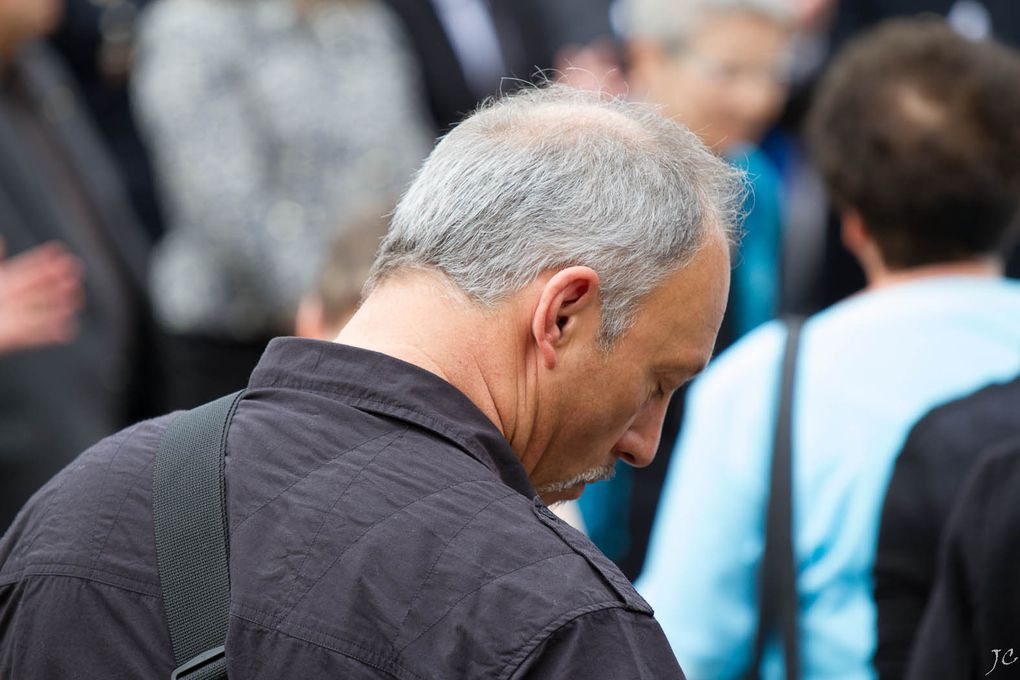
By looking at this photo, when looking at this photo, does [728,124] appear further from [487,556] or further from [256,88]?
[487,556]

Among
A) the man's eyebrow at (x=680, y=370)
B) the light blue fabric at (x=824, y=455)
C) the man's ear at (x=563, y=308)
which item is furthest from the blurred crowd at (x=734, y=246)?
the man's ear at (x=563, y=308)

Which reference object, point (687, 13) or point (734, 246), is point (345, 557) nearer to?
point (734, 246)

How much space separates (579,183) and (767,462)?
1046mm

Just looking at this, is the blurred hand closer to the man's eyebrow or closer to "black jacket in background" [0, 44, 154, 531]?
"black jacket in background" [0, 44, 154, 531]

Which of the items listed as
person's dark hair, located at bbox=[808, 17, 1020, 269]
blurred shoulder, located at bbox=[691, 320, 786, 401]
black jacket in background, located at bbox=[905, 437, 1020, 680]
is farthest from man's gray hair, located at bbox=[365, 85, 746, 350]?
person's dark hair, located at bbox=[808, 17, 1020, 269]

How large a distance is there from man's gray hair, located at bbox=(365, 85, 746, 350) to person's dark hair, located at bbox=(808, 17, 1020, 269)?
1.05m

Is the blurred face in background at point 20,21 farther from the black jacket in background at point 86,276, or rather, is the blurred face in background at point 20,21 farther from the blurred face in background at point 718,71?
the blurred face in background at point 718,71

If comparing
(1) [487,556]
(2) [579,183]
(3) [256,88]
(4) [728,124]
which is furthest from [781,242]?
(1) [487,556]

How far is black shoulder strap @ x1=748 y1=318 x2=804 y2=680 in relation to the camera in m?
2.40

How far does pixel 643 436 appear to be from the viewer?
1.80 metres

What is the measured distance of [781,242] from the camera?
14.7 feet

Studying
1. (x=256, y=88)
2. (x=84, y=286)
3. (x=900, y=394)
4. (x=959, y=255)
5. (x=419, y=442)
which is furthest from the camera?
(x=256, y=88)

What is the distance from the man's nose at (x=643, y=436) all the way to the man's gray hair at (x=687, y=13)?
2.45 metres

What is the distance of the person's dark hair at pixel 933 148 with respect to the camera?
258 cm
